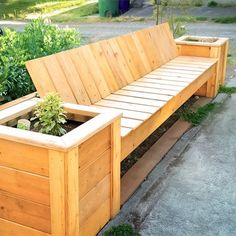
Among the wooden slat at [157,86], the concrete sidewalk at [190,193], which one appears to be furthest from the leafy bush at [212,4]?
the wooden slat at [157,86]

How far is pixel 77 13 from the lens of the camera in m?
18.0

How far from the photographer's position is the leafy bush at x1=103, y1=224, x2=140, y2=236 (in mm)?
2846

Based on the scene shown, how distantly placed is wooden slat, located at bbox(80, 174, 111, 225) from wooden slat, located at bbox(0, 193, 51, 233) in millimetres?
225

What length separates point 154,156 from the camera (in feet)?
13.5

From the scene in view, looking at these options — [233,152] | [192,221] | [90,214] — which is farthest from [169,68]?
[90,214]

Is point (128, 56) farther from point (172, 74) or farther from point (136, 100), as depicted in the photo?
point (136, 100)

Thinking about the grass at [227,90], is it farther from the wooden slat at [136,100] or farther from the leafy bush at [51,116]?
the leafy bush at [51,116]

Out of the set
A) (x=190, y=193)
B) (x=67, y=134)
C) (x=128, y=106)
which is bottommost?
(x=190, y=193)

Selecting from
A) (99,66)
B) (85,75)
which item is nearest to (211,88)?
(99,66)

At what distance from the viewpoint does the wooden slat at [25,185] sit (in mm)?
2439

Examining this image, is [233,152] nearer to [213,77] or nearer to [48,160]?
[213,77]

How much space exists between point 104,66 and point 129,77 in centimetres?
50

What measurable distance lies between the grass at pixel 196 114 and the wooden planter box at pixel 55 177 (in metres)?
2.41

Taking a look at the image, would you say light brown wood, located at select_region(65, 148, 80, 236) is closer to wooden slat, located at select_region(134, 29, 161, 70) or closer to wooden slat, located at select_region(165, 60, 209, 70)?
wooden slat, located at select_region(134, 29, 161, 70)
